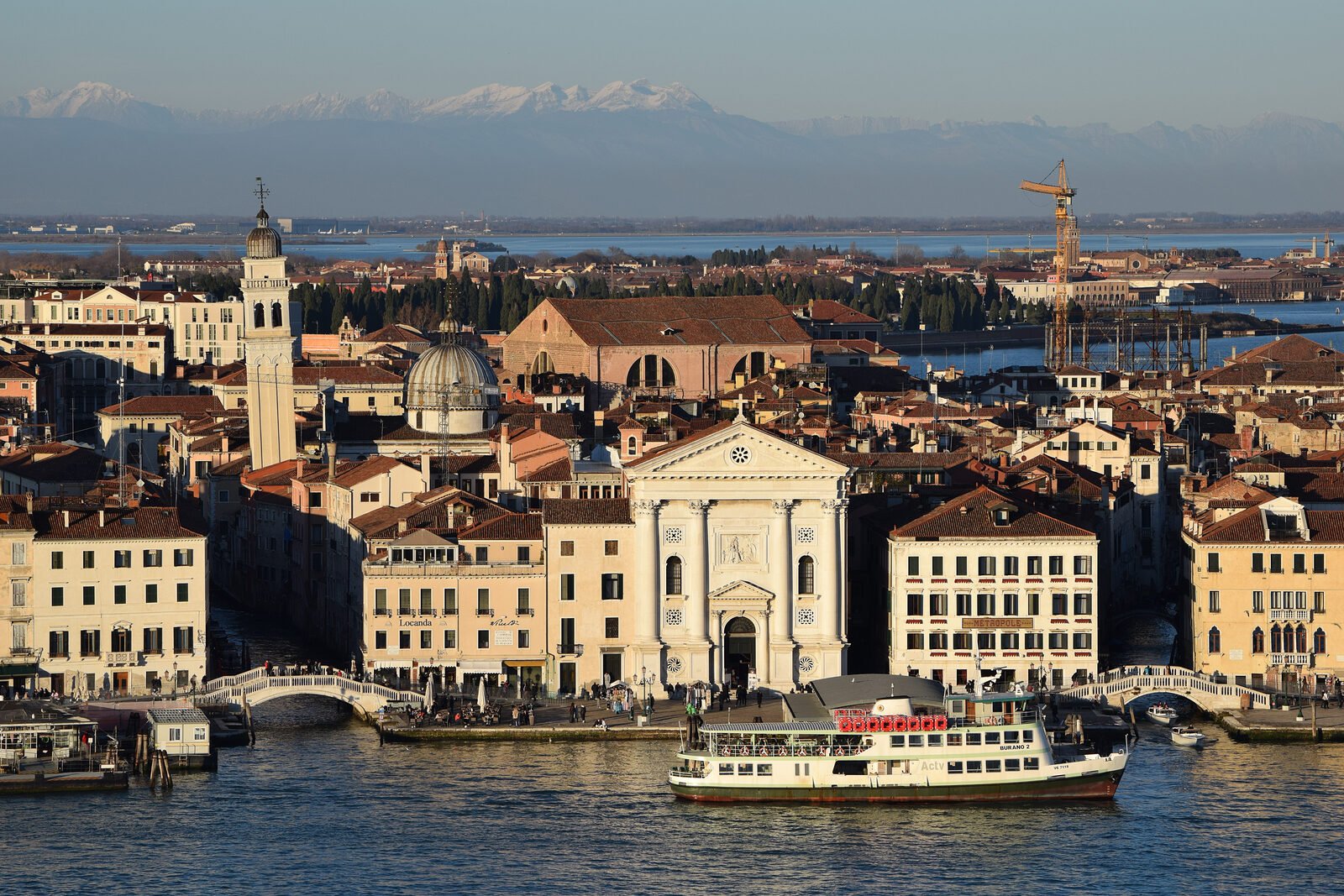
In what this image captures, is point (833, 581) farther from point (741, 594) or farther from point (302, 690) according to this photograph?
point (302, 690)

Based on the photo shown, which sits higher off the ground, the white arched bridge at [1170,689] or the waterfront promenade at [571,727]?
the white arched bridge at [1170,689]

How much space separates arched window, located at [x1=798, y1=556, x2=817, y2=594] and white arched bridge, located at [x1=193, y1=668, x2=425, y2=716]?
7167 millimetres

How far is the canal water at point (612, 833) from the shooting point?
4209 centimetres

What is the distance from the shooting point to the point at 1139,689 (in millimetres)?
53188

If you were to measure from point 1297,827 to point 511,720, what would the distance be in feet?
46.3

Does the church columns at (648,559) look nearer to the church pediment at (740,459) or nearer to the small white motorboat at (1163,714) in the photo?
the church pediment at (740,459)

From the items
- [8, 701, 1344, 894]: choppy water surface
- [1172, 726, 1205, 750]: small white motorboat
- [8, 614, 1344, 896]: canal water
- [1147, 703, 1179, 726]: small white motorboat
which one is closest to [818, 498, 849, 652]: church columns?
[8, 614, 1344, 896]: canal water

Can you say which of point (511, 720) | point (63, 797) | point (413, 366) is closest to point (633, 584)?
point (511, 720)

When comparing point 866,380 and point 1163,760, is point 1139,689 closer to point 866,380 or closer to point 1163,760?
point 1163,760

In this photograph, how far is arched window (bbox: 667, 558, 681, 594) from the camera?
54094 millimetres

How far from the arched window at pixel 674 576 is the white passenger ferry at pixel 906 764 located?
6.90 meters

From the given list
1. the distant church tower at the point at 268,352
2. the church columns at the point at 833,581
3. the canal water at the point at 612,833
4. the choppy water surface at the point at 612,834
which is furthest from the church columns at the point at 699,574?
the distant church tower at the point at 268,352

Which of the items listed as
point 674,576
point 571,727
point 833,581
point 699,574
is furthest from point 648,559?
point 571,727

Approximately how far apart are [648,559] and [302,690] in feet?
21.6
